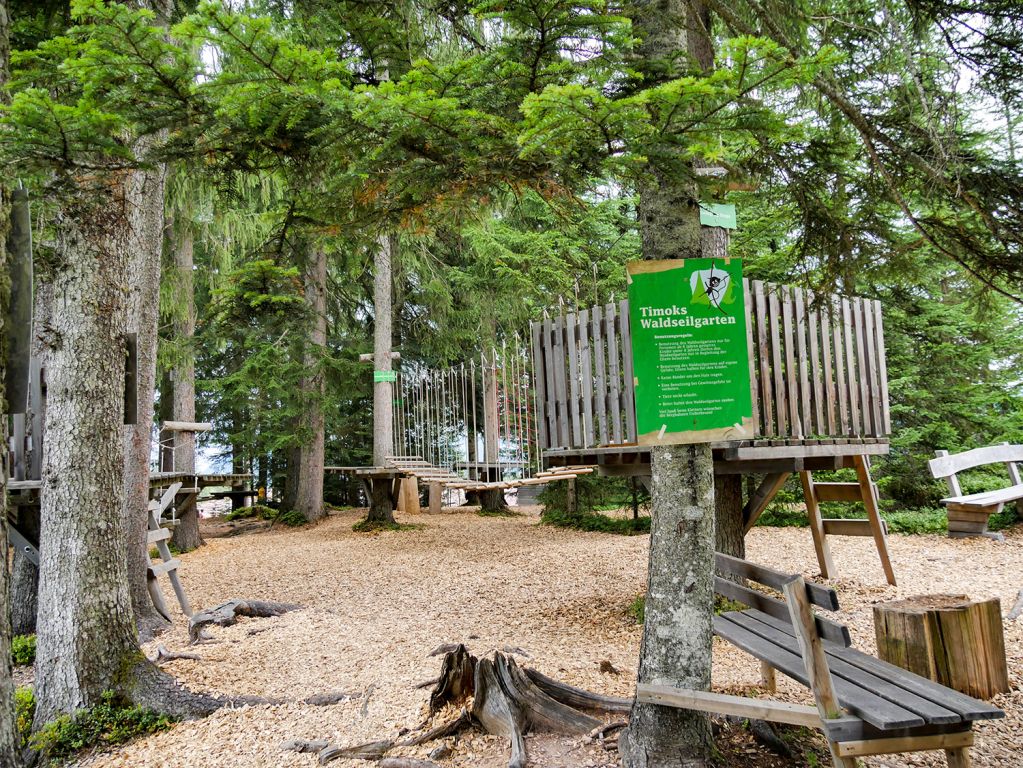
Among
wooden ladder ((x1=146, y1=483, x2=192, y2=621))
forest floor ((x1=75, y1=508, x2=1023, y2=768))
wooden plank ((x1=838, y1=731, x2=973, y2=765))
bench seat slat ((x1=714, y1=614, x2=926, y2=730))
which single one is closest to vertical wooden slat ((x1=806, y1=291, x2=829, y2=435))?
forest floor ((x1=75, y1=508, x2=1023, y2=768))

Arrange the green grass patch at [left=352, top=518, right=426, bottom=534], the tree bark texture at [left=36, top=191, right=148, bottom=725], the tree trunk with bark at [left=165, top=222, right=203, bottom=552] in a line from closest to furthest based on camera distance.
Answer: the tree bark texture at [left=36, top=191, right=148, bottom=725], the tree trunk with bark at [left=165, top=222, right=203, bottom=552], the green grass patch at [left=352, top=518, right=426, bottom=534]

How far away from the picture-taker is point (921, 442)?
9.96m

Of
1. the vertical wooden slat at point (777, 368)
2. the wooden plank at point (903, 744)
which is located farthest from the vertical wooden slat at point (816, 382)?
the wooden plank at point (903, 744)

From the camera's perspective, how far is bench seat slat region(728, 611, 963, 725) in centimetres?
223

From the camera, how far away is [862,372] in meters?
5.56

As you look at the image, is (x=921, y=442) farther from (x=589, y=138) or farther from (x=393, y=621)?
(x=589, y=138)

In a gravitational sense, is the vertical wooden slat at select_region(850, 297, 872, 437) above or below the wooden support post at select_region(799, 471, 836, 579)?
above

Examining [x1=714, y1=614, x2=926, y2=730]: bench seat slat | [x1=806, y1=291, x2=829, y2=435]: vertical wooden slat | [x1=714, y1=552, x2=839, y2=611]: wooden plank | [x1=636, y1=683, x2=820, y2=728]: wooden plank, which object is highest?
[x1=806, y1=291, x2=829, y2=435]: vertical wooden slat

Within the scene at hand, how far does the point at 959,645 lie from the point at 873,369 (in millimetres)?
2562

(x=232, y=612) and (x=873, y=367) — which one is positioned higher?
(x=873, y=367)

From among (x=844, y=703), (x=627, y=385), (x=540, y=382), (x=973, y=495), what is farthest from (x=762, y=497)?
(x=973, y=495)

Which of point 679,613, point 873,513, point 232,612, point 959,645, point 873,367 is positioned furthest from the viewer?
point 873,513

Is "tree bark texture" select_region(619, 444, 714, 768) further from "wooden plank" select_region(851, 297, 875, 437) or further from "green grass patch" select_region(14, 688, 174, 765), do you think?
"wooden plank" select_region(851, 297, 875, 437)

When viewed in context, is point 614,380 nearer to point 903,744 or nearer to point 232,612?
point 903,744
